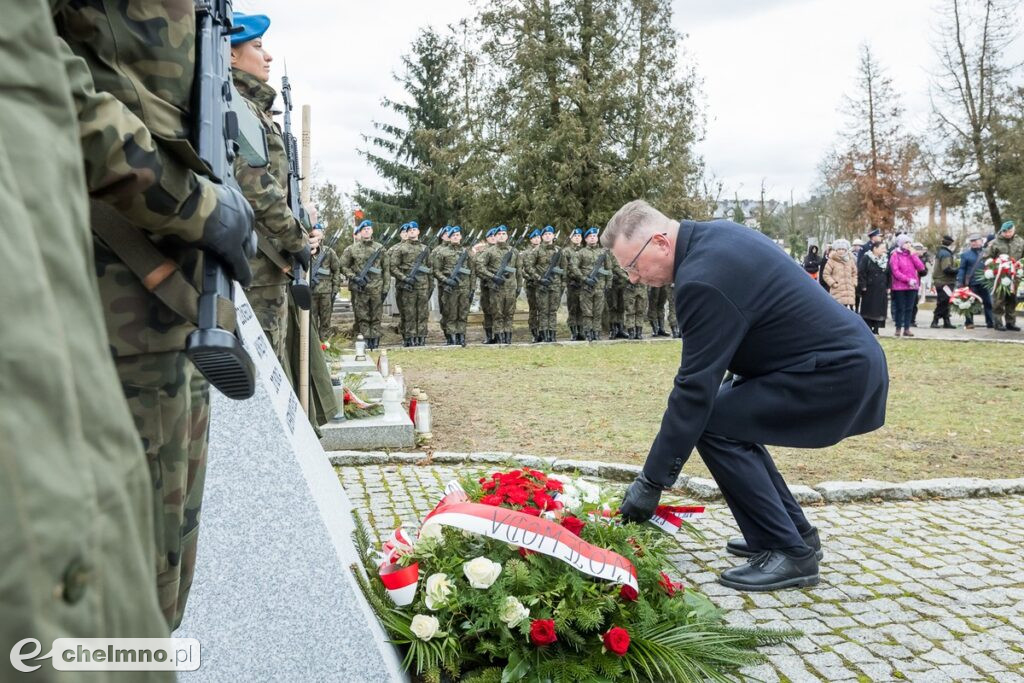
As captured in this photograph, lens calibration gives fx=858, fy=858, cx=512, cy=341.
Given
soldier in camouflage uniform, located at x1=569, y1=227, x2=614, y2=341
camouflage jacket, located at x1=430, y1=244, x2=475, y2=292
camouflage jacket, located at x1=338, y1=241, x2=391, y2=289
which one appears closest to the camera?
camouflage jacket, located at x1=338, y1=241, x2=391, y2=289

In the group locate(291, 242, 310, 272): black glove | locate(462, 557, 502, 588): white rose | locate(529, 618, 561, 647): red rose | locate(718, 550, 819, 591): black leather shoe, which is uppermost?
locate(291, 242, 310, 272): black glove

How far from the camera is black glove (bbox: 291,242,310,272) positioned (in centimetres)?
459

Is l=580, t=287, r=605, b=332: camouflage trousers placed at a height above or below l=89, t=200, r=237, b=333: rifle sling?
below

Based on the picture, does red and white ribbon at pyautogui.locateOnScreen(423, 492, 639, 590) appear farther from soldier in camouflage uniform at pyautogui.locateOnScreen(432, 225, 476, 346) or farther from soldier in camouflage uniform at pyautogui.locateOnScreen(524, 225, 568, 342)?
soldier in camouflage uniform at pyautogui.locateOnScreen(524, 225, 568, 342)

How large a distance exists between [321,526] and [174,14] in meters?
1.38

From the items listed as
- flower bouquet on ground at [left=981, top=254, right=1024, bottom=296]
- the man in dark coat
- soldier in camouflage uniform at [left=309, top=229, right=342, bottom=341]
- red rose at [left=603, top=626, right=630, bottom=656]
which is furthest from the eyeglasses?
flower bouquet on ground at [left=981, top=254, right=1024, bottom=296]

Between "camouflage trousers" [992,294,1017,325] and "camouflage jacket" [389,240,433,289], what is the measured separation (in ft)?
38.4

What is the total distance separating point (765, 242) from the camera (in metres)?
3.77

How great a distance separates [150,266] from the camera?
172 centimetres

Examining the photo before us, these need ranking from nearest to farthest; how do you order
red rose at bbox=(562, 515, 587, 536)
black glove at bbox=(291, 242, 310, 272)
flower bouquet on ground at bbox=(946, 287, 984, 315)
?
red rose at bbox=(562, 515, 587, 536)
black glove at bbox=(291, 242, 310, 272)
flower bouquet on ground at bbox=(946, 287, 984, 315)

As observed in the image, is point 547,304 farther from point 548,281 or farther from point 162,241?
point 162,241

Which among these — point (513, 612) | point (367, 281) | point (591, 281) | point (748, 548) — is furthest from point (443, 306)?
point (513, 612)

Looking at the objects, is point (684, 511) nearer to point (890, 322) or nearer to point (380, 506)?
point (380, 506)

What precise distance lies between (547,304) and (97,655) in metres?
17.0
